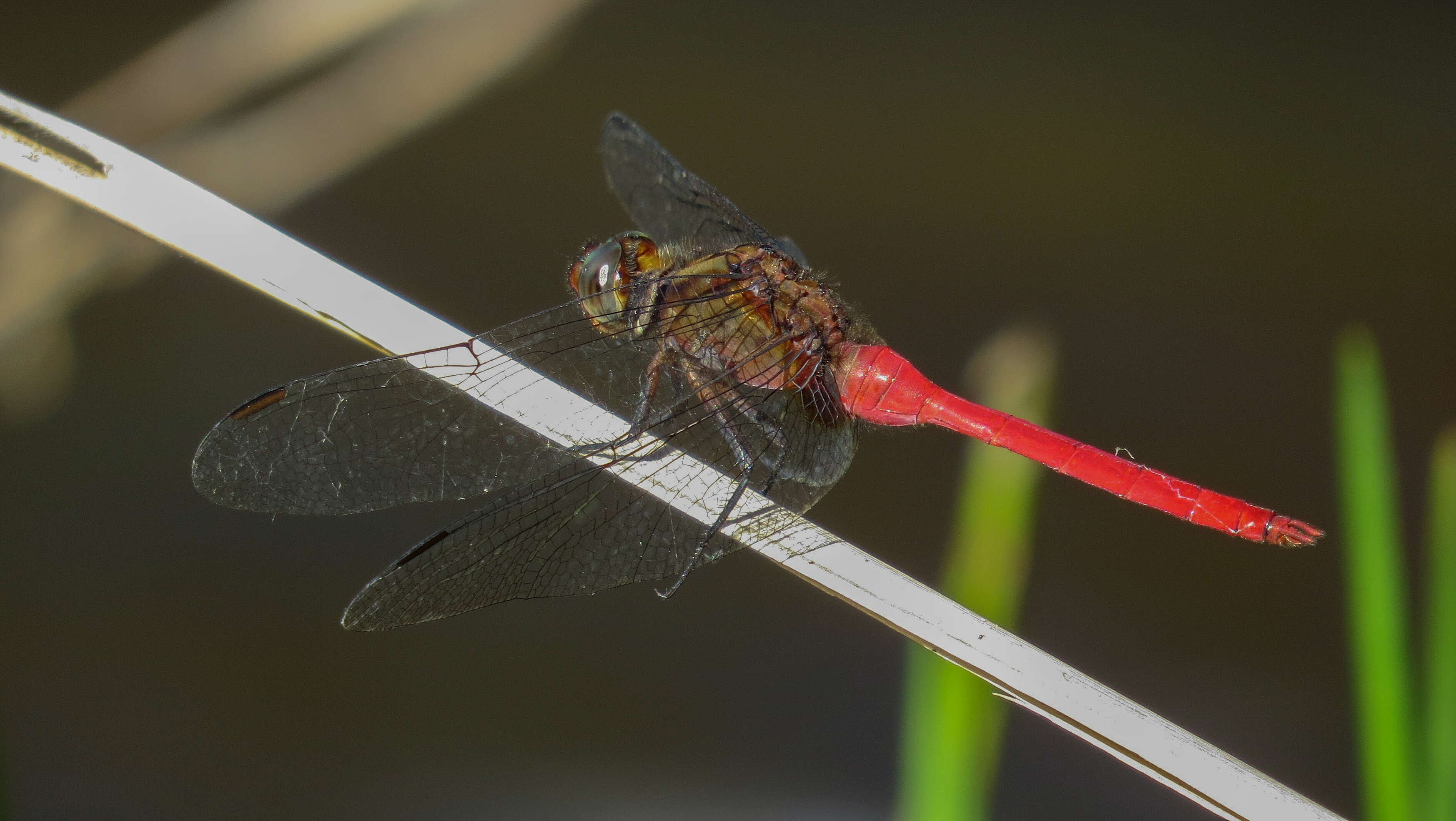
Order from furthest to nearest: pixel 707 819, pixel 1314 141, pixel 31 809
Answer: pixel 1314 141 < pixel 707 819 < pixel 31 809

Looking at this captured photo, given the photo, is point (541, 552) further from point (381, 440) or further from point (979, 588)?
point (979, 588)

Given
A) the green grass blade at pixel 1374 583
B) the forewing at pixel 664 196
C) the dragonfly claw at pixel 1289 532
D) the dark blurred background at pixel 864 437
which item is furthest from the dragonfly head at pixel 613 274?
the green grass blade at pixel 1374 583

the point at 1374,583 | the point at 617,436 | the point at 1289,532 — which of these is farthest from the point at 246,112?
the point at 1374,583

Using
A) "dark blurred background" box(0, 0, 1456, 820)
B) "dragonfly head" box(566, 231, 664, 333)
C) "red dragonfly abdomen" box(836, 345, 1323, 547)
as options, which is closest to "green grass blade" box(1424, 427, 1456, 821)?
"dark blurred background" box(0, 0, 1456, 820)

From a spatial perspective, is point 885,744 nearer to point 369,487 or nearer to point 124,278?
point 369,487

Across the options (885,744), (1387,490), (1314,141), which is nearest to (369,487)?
(885,744)

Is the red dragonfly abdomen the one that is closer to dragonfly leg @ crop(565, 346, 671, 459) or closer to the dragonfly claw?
the dragonfly claw

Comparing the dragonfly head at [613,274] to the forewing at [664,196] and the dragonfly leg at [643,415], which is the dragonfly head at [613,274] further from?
the forewing at [664,196]
